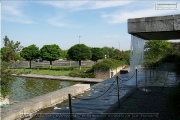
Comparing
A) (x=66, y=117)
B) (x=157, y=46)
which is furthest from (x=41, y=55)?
(x=66, y=117)

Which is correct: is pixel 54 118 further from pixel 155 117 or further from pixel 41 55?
pixel 41 55

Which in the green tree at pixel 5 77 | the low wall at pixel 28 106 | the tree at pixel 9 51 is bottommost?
the low wall at pixel 28 106

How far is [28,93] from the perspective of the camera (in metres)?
17.2

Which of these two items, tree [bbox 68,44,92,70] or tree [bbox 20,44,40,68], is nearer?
tree [bbox 68,44,92,70]

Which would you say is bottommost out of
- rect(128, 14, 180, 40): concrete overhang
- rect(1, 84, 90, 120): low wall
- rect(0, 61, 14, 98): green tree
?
rect(1, 84, 90, 120): low wall

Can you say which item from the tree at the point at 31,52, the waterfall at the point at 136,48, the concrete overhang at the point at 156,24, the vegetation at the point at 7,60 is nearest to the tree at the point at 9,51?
the vegetation at the point at 7,60

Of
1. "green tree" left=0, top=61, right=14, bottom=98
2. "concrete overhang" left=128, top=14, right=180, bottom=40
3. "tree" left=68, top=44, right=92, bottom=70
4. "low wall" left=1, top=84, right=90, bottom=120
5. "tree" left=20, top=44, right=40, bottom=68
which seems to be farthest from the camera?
"tree" left=20, top=44, right=40, bottom=68

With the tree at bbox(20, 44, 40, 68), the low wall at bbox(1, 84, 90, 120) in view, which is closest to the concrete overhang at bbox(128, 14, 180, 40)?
the low wall at bbox(1, 84, 90, 120)

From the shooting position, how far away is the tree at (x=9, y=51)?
4590mm

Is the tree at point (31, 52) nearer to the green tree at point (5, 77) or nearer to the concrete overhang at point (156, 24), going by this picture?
the concrete overhang at point (156, 24)

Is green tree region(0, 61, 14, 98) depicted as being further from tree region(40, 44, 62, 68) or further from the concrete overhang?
tree region(40, 44, 62, 68)

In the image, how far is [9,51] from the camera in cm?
465

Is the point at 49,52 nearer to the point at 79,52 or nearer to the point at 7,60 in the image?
the point at 79,52

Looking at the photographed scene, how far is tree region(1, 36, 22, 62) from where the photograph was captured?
15.1 ft
